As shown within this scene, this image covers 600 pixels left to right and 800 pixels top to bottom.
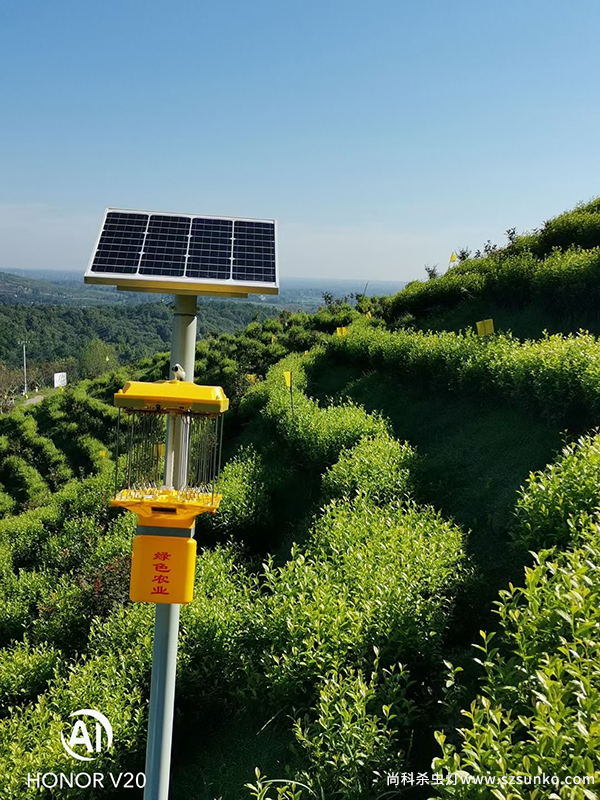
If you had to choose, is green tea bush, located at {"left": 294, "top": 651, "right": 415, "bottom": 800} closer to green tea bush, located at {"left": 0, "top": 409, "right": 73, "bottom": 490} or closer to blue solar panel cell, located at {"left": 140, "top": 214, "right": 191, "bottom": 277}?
blue solar panel cell, located at {"left": 140, "top": 214, "right": 191, "bottom": 277}

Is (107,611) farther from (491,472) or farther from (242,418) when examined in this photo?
(242,418)

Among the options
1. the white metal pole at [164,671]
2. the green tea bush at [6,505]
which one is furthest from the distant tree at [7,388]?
the white metal pole at [164,671]

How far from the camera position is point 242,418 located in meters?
11.6

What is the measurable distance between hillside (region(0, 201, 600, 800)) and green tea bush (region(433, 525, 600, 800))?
14 mm

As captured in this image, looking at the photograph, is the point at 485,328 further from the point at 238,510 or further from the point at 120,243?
the point at 120,243

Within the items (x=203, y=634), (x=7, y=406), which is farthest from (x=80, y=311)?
(x=203, y=634)

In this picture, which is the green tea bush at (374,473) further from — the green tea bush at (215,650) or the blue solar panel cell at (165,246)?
the blue solar panel cell at (165,246)

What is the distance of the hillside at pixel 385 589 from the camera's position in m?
2.74

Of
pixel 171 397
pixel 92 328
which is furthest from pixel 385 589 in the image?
pixel 92 328

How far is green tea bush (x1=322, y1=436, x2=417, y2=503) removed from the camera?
581cm

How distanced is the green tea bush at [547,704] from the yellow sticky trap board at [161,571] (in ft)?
3.93

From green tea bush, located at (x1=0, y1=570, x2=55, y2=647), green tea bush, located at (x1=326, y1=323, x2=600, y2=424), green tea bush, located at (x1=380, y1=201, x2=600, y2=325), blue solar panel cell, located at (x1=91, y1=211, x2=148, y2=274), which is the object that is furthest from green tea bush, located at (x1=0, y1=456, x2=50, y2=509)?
blue solar panel cell, located at (x1=91, y1=211, x2=148, y2=274)

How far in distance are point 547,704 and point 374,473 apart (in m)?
3.80

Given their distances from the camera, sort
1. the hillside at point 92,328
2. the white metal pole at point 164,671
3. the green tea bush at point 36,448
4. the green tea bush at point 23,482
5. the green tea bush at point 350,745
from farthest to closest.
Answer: the hillside at point 92,328
the green tea bush at point 36,448
the green tea bush at point 23,482
the green tea bush at point 350,745
the white metal pole at point 164,671
